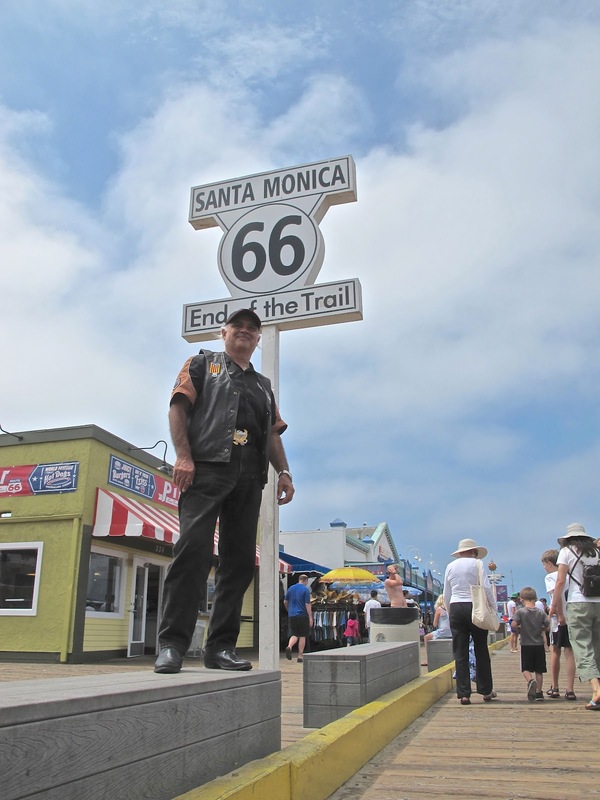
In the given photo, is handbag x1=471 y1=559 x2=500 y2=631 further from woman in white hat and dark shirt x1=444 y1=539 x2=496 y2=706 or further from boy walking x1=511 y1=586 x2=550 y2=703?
boy walking x1=511 y1=586 x2=550 y2=703

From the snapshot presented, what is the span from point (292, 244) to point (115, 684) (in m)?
4.96

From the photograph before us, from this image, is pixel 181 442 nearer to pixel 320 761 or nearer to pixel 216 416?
pixel 216 416

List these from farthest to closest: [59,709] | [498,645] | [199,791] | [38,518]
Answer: [498,645] → [38,518] → [199,791] → [59,709]

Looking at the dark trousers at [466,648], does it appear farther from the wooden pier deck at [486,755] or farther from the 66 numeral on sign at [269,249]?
the 66 numeral on sign at [269,249]

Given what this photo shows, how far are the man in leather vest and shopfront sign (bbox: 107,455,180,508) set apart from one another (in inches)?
446

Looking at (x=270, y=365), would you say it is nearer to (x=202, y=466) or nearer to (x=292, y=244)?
(x=292, y=244)

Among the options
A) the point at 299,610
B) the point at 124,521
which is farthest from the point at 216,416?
the point at 124,521

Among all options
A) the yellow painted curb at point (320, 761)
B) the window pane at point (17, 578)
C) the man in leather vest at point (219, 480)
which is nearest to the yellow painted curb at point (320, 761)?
the yellow painted curb at point (320, 761)

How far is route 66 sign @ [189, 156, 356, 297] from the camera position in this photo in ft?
21.1

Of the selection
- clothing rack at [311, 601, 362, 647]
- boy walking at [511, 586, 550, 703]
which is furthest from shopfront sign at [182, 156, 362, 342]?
clothing rack at [311, 601, 362, 647]

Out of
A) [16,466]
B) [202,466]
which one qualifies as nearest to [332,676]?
[202,466]

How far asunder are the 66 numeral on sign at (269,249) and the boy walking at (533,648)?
4.33 metres

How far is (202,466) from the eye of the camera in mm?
3248

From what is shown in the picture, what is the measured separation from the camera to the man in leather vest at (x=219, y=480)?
306 centimetres
